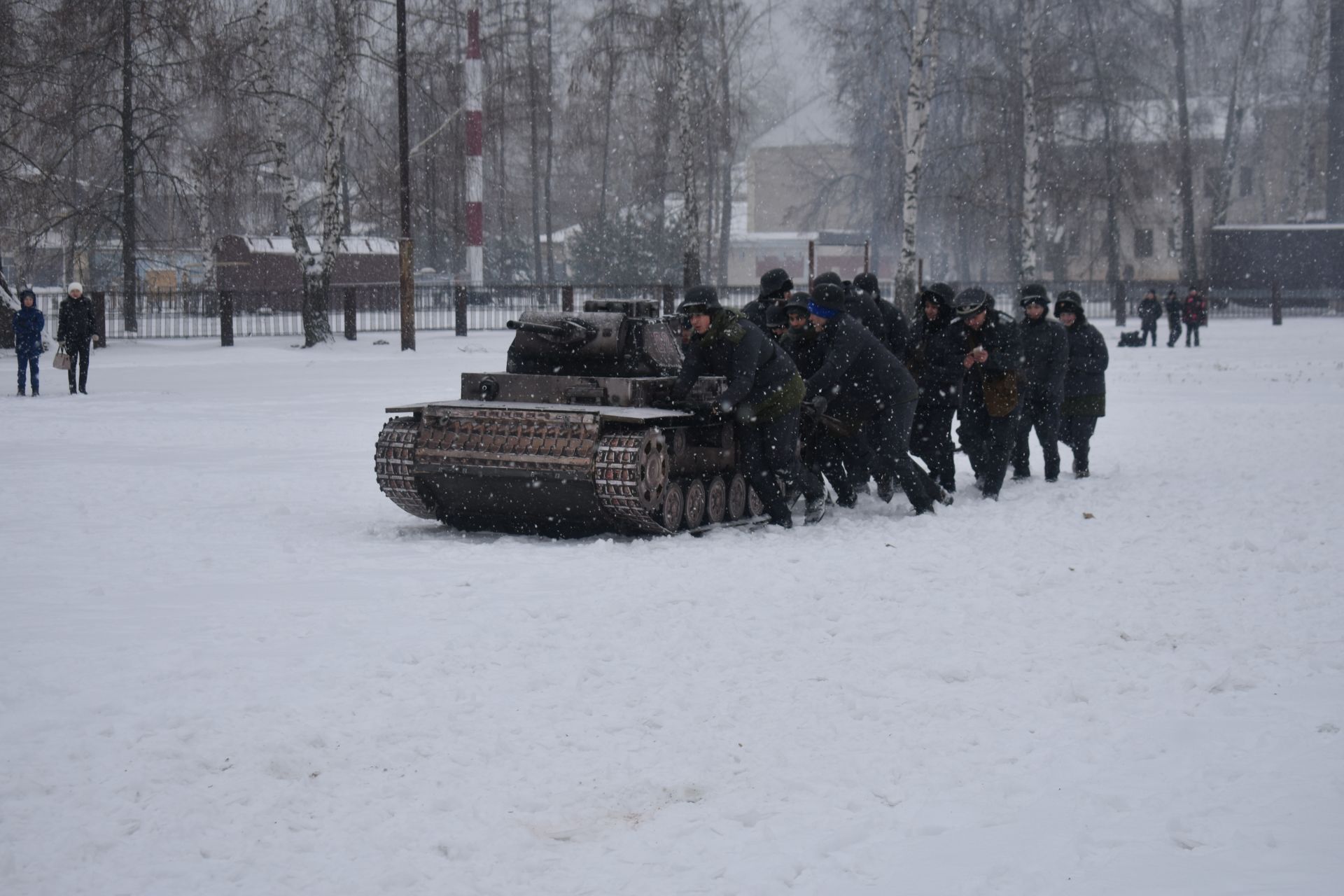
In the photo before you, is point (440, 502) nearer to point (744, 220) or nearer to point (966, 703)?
point (966, 703)

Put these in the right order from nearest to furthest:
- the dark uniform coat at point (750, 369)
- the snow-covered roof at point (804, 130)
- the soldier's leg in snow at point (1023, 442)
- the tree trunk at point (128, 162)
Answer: the dark uniform coat at point (750, 369) < the soldier's leg in snow at point (1023, 442) < the tree trunk at point (128, 162) < the snow-covered roof at point (804, 130)

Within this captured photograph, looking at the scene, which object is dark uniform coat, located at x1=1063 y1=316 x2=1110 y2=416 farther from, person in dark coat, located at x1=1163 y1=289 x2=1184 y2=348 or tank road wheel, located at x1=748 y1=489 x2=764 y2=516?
person in dark coat, located at x1=1163 y1=289 x2=1184 y2=348

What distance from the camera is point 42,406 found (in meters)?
19.0

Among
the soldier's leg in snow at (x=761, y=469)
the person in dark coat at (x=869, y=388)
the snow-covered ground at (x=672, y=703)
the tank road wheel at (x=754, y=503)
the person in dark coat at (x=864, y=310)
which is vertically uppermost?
the person in dark coat at (x=864, y=310)

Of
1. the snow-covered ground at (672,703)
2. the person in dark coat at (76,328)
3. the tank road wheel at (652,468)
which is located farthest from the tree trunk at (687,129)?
the tank road wheel at (652,468)

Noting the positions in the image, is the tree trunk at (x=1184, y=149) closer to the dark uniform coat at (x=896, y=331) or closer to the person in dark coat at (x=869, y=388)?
the dark uniform coat at (x=896, y=331)

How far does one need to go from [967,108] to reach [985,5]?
9.88 metres

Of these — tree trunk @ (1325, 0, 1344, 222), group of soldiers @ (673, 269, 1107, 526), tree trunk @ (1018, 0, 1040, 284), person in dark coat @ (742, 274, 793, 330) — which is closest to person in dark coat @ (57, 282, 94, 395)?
person in dark coat @ (742, 274, 793, 330)

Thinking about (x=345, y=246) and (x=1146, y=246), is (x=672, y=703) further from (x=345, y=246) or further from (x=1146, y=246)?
(x=1146, y=246)

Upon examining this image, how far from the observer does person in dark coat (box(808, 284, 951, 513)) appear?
1161cm

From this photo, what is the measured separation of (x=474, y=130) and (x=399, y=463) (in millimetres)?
26222

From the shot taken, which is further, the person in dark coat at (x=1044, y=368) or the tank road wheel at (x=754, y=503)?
→ the person in dark coat at (x=1044, y=368)

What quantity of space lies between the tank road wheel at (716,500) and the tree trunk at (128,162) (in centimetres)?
2301

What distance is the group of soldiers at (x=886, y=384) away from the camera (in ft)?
36.3
